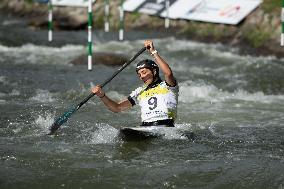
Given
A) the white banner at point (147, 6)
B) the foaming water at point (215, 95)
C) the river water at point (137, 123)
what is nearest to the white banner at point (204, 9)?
the white banner at point (147, 6)

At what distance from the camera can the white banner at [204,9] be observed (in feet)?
57.6

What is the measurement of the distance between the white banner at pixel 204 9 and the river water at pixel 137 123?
164 cm

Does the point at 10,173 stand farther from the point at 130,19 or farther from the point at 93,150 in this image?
the point at 130,19

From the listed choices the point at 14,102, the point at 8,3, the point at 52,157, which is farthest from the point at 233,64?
the point at 8,3

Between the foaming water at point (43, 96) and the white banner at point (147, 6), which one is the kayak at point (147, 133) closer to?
the foaming water at point (43, 96)

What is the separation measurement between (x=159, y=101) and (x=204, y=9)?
11.5 m

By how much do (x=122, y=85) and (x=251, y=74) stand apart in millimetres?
2929

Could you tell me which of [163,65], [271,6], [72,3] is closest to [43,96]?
[163,65]

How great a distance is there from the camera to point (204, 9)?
18.8m

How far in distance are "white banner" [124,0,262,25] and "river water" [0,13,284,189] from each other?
64.5 inches

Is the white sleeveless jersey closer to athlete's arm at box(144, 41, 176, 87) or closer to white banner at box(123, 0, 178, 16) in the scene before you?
athlete's arm at box(144, 41, 176, 87)

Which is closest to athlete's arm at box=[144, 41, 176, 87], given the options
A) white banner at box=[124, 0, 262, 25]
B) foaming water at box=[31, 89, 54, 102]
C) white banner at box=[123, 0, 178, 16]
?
foaming water at box=[31, 89, 54, 102]

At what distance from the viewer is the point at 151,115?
7867 millimetres

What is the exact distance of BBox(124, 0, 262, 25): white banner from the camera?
17.6 meters
